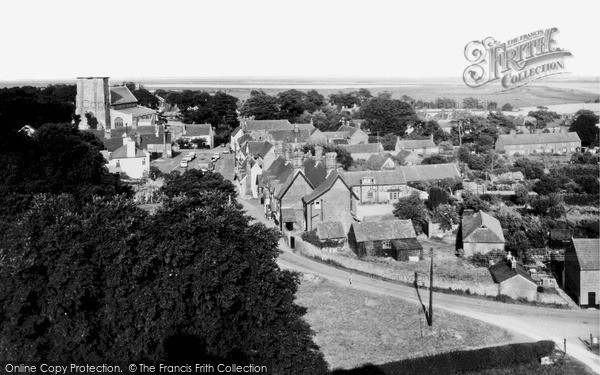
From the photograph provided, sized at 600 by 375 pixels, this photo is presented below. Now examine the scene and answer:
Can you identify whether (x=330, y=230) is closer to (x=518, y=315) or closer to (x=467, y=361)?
(x=518, y=315)

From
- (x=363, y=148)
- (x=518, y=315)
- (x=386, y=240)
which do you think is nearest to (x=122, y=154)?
(x=363, y=148)

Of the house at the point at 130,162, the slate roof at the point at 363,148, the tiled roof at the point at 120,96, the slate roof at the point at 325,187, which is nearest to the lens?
the slate roof at the point at 325,187

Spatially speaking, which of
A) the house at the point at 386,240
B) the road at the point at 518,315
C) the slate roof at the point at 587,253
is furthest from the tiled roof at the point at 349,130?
the slate roof at the point at 587,253

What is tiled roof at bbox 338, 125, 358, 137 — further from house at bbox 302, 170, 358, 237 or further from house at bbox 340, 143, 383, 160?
house at bbox 302, 170, 358, 237

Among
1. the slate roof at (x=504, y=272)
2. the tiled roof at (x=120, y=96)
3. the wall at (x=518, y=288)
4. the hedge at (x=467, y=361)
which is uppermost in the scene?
the tiled roof at (x=120, y=96)

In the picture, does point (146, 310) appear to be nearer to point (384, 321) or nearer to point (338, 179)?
point (384, 321)

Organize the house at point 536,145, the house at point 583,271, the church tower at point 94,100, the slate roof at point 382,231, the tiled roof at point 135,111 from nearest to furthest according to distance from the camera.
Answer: the house at point 583,271 < the slate roof at point 382,231 < the house at point 536,145 < the church tower at point 94,100 < the tiled roof at point 135,111

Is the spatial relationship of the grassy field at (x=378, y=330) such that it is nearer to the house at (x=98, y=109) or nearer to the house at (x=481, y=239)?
the house at (x=481, y=239)

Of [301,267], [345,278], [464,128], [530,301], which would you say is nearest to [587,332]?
[530,301]
